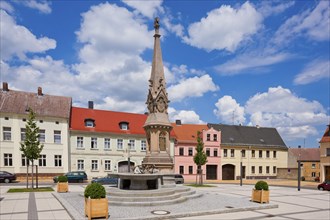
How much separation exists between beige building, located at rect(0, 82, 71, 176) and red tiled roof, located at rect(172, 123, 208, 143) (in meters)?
19.9

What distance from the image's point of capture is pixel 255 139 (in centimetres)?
5444

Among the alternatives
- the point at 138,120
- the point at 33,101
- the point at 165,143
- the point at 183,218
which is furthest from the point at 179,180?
the point at 33,101

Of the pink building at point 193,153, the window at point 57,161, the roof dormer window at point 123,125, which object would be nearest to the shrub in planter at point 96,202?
the window at point 57,161

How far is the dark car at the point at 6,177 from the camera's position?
34031 millimetres

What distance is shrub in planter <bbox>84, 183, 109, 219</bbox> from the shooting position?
12.3 m

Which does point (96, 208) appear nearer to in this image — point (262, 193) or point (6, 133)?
point (262, 193)

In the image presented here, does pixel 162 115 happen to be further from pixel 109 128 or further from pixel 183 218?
pixel 109 128

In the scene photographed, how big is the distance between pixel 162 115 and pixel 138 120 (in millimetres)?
26364

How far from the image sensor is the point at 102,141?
43594mm

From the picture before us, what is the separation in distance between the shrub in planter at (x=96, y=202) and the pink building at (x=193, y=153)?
116 ft

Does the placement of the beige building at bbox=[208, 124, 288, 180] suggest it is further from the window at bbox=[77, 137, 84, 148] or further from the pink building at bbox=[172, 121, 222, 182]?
the window at bbox=[77, 137, 84, 148]

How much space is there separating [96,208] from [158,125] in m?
11.0

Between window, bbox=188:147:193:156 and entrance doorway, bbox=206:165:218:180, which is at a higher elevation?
window, bbox=188:147:193:156

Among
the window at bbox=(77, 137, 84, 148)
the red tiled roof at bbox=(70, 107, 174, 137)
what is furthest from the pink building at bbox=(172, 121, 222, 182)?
the window at bbox=(77, 137, 84, 148)
